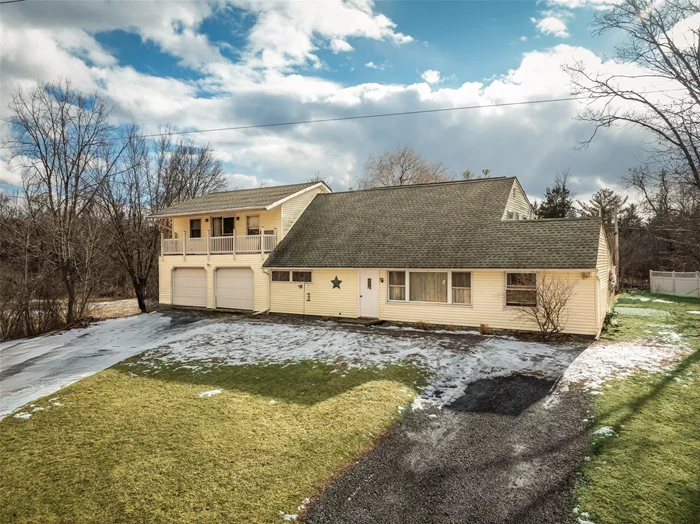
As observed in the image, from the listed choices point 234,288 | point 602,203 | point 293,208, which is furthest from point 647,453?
point 602,203

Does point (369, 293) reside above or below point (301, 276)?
below

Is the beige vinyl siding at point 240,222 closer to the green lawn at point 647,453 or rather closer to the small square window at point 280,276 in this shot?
the small square window at point 280,276

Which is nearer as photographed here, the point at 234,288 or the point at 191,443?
the point at 191,443

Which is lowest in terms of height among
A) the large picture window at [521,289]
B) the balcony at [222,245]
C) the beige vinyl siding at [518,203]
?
the large picture window at [521,289]

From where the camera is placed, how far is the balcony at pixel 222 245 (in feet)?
66.4

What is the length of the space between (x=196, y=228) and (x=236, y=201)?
3378 millimetres

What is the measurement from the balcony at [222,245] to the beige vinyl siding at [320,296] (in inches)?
91.6

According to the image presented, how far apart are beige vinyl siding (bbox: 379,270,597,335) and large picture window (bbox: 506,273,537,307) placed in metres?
0.25

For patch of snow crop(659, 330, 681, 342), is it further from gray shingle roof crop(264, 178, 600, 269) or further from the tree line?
the tree line

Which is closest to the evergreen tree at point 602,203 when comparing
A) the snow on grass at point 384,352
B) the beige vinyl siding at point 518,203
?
the beige vinyl siding at point 518,203

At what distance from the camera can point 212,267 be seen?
21547mm

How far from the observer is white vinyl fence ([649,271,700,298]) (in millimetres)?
27703

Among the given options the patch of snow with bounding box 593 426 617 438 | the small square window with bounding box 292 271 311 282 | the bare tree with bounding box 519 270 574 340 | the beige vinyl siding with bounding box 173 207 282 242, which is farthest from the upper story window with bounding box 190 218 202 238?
the patch of snow with bounding box 593 426 617 438

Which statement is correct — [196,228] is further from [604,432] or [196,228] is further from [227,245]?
[604,432]
